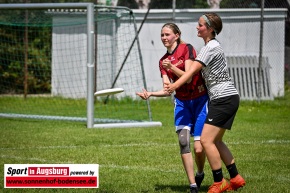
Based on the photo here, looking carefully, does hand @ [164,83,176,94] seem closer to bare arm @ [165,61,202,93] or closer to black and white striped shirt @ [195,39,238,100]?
bare arm @ [165,61,202,93]

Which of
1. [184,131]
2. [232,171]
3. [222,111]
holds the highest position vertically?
[222,111]

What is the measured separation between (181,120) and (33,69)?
14.2 metres

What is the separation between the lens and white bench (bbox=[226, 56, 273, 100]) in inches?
820

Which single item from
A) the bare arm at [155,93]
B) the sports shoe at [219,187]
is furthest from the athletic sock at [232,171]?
the bare arm at [155,93]

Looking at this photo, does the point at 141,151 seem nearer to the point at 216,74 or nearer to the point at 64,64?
the point at 216,74

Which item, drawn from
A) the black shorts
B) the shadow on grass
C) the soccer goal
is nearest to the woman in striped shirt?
the black shorts

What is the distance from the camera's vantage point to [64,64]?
21.9 meters

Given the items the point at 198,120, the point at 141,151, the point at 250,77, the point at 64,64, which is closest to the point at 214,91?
the point at 198,120

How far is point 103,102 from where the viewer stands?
20.0 m

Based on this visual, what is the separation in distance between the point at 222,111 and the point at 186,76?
24.8 inches

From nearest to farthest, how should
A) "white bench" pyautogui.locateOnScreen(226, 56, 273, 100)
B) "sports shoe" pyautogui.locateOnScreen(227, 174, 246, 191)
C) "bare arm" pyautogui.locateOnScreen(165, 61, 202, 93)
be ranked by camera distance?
"bare arm" pyautogui.locateOnScreen(165, 61, 202, 93) < "sports shoe" pyautogui.locateOnScreen(227, 174, 246, 191) < "white bench" pyautogui.locateOnScreen(226, 56, 273, 100)

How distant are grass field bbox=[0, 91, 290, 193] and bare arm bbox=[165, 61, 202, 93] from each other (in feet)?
4.17

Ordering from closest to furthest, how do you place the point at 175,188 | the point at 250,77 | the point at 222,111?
the point at 222,111 < the point at 175,188 < the point at 250,77

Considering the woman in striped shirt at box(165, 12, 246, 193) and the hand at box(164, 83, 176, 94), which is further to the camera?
the woman in striped shirt at box(165, 12, 246, 193)
